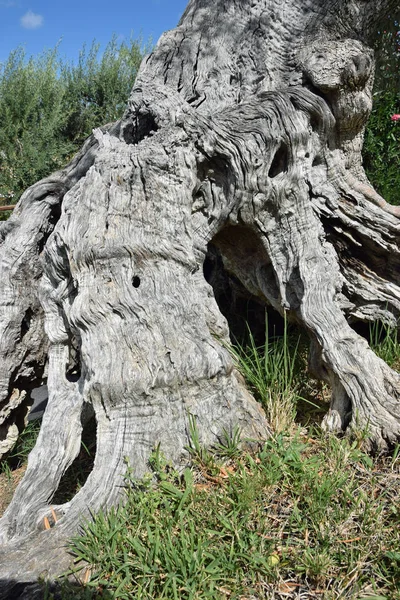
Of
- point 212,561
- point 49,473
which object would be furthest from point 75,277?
point 212,561

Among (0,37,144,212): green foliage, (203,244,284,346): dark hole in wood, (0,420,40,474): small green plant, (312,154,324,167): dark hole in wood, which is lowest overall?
(0,420,40,474): small green plant

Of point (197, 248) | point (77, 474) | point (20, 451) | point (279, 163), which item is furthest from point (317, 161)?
point (20, 451)

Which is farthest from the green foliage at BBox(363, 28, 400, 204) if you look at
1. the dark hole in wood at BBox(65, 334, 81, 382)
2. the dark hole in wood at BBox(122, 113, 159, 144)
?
the dark hole in wood at BBox(65, 334, 81, 382)

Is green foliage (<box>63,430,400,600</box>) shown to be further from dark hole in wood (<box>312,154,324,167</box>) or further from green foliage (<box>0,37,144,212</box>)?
green foliage (<box>0,37,144,212</box>)

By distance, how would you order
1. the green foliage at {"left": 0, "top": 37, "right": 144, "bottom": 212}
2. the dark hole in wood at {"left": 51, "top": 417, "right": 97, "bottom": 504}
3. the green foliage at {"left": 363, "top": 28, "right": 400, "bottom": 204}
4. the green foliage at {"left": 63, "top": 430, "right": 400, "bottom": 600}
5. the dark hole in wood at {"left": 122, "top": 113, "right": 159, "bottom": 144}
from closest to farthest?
the green foliage at {"left": 63, "top": 430, "right": 400, "bottom": 600} < the dark hole in wood at {"left": 51, "top": 417, "right": 97, "bottom": 504} < the dark hole in wood at {"left": 122, "top": 113, "right": 159, "bottom": 144} < the green foliage at {"left": 363, "top": 28, "right": 400, "bottom": 204} < the green foliage at {"left": 0, "top": 37, "right": 144, "bottom": 212}

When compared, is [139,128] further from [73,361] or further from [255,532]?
[255,532]

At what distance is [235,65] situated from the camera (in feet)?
12.5

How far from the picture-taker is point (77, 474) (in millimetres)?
3457

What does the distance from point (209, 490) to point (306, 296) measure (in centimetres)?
134

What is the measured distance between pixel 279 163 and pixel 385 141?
11.9ft

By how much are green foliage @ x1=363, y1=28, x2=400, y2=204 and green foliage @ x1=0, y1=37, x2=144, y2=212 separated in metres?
6.73

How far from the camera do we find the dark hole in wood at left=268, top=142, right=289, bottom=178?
3488mm

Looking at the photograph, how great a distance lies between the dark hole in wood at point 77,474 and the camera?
10.6 feet

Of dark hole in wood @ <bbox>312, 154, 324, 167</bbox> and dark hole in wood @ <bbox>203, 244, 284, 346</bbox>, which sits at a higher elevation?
dark hole in wood @ <bbox>312, 154, 324, 167</bbox>
